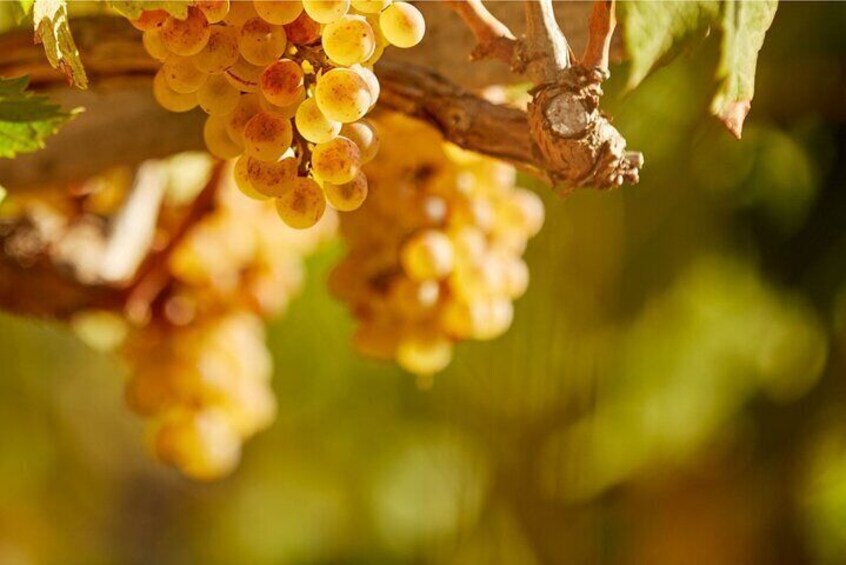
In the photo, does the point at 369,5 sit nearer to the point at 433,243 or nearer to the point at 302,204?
the point at 302,204

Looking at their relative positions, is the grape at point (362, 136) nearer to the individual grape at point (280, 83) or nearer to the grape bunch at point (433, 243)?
the individual grape at point (280, 83)

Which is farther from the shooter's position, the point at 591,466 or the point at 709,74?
the point at 591,466

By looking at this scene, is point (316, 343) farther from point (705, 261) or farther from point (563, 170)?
point (563, 170)

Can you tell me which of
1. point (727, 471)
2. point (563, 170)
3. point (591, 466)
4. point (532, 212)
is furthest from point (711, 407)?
point (563, 170)

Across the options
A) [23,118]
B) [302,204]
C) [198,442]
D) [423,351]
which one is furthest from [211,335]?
[302,204]

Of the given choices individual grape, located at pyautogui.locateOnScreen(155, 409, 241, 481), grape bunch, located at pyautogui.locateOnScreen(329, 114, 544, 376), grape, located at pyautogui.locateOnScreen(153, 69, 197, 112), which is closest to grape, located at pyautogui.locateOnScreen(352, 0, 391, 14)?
grape, located at pyautogui.locateOnScreen(153, 69, 197, 112)

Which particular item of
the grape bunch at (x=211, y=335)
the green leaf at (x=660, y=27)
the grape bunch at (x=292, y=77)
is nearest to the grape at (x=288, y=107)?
the grape bunch at (x=292, y=77)
